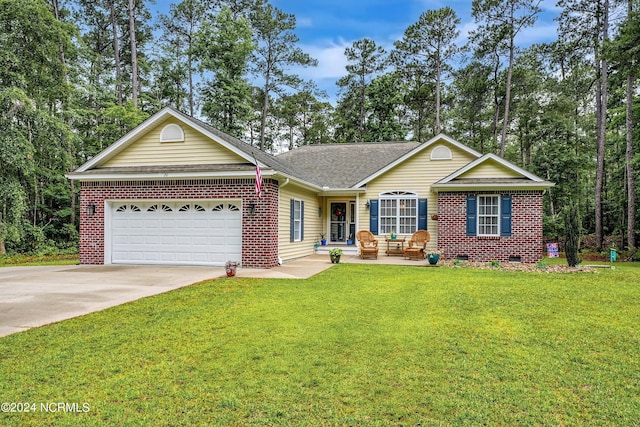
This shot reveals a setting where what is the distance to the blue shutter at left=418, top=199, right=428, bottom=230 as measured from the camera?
15711mm

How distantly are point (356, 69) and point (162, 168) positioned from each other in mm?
24067

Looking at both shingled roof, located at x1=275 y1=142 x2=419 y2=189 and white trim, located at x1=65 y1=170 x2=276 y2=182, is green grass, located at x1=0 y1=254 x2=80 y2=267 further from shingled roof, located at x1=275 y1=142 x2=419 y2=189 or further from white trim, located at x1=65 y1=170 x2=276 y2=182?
shingled roof, located at x1=275 y1=142 x2=419 y2=189

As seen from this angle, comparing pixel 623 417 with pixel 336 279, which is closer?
pixel 623 417

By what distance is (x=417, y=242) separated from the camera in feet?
47.5

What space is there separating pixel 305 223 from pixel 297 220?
1.20m

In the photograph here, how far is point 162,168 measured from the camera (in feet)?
40.9

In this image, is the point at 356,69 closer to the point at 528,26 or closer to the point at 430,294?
the point at 528,26

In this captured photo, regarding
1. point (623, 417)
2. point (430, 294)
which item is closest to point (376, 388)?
point (623, 417)

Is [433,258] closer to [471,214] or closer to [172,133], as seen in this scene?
[471,214]

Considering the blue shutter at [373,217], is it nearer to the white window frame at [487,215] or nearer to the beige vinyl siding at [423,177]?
the beige vinyl siding at [423,177]

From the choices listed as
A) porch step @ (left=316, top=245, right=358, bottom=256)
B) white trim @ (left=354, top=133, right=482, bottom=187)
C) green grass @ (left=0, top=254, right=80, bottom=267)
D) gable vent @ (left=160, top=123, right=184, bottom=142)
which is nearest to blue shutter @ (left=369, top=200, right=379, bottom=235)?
white trim @ (left=354, top=133, right=482, bottom=187)

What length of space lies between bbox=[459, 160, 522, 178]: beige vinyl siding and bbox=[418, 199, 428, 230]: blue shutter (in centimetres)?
193

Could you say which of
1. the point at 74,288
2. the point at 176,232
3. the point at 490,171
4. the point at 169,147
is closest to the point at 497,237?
the point at 490,171

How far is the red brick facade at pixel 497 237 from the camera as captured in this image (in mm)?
13711
